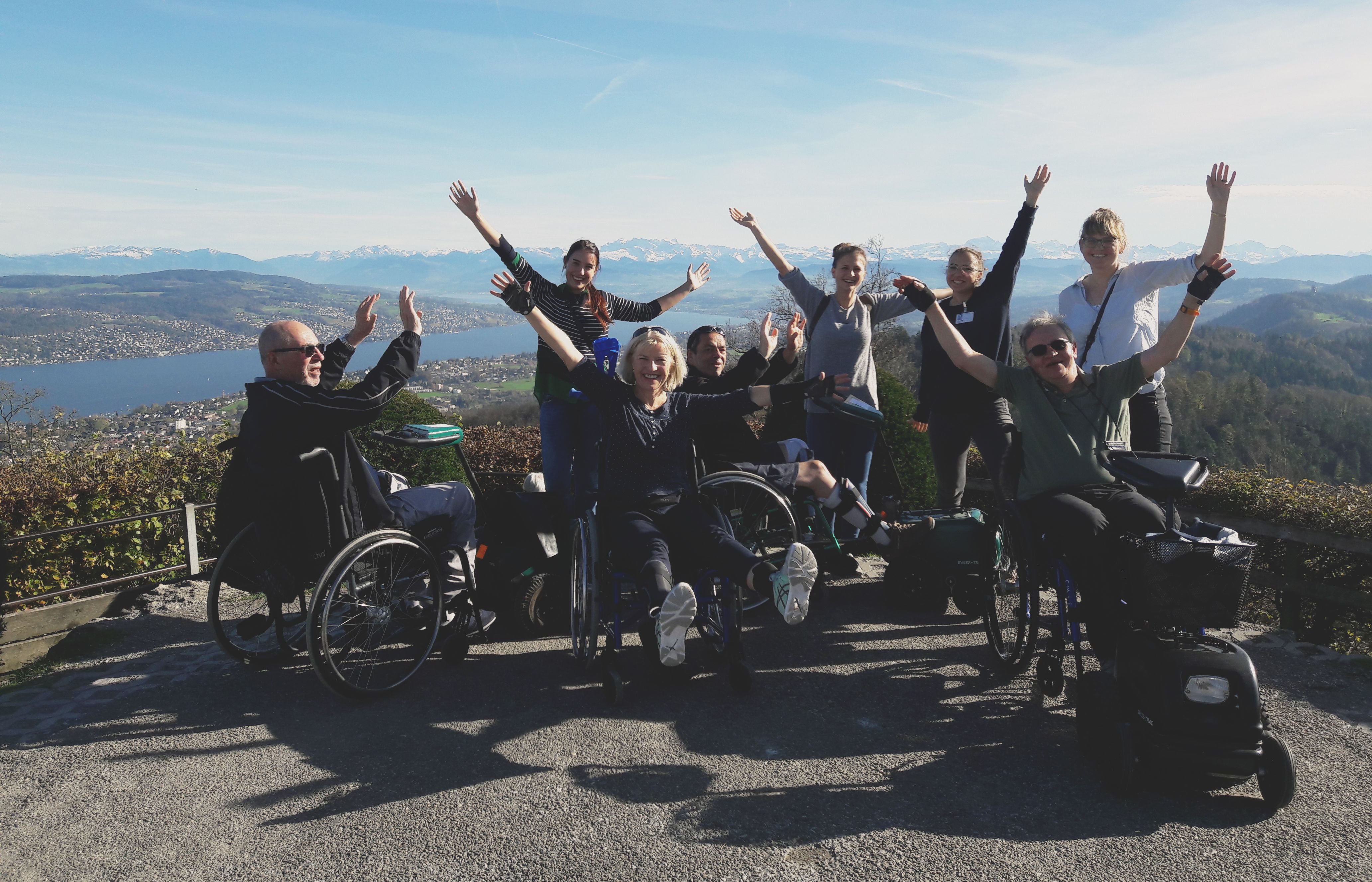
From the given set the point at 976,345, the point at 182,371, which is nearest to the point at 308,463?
the point at 976,345

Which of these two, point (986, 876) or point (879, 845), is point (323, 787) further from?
point (986, 876)

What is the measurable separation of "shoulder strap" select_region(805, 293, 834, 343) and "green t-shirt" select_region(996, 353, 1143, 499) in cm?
164

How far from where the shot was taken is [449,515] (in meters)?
3.85

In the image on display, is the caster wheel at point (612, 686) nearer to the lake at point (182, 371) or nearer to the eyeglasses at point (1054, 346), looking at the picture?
the eyeglasses at point (1054, 346)

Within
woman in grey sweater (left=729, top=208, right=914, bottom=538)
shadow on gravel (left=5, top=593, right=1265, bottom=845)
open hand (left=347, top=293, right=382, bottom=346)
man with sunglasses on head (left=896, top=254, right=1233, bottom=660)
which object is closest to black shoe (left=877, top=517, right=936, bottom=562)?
woman in grey sweater (left=729, top=208, right=914, bottom=538)

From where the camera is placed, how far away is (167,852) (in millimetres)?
2381

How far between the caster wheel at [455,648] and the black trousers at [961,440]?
112 inches

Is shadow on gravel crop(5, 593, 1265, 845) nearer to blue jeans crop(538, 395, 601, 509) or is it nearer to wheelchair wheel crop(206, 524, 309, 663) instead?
wheelchair wheel crop(206, 524, 309, 663)

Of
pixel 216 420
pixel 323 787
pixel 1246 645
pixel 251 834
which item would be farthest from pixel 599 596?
pixel 216 420

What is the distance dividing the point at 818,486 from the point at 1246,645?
2.27m

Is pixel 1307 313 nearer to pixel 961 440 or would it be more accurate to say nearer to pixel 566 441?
pixel 961 440

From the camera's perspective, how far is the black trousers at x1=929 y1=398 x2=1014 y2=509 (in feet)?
14.9

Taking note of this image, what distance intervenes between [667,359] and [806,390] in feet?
2.17

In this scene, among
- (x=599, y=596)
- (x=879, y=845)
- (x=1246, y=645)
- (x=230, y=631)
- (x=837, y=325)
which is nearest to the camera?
(x=879, y=845)
